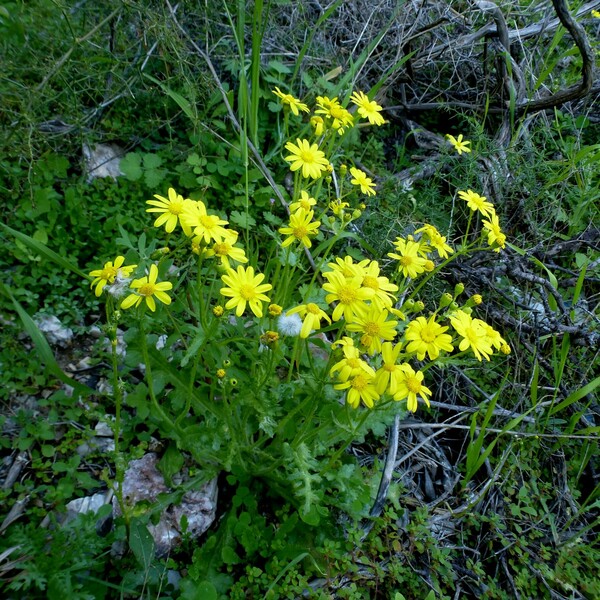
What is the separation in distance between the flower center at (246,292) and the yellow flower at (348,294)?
0.23m

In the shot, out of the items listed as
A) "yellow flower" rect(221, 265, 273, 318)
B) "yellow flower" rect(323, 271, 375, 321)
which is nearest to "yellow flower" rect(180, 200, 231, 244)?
"yellow flower" rect(221, 265, 273, 318)

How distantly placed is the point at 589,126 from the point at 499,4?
3.73 feet

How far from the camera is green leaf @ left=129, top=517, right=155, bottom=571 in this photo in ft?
4.85

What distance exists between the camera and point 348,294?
1407mm

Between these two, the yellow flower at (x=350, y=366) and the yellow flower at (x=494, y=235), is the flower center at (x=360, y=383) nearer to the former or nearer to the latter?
the yellow flower at (x=350, y=366)

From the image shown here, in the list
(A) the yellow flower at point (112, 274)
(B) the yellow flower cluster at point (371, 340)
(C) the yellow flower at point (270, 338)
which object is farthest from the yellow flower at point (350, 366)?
(A) the yellow flower at point (112, 274)

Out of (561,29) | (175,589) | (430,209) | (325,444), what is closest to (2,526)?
(175,589)

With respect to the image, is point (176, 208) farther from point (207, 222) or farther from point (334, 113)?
point (334, 113)

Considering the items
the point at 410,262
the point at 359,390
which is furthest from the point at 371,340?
the point at 410,262

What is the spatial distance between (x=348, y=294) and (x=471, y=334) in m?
0.45

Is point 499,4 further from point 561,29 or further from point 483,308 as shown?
point 483,308

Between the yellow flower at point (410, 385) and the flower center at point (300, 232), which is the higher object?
the flower center at point (300, 232)

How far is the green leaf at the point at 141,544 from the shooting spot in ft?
4.85

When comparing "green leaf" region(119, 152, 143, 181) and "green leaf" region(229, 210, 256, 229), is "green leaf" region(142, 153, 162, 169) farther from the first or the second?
"green leaf" region(229, 210, 256, 229)
